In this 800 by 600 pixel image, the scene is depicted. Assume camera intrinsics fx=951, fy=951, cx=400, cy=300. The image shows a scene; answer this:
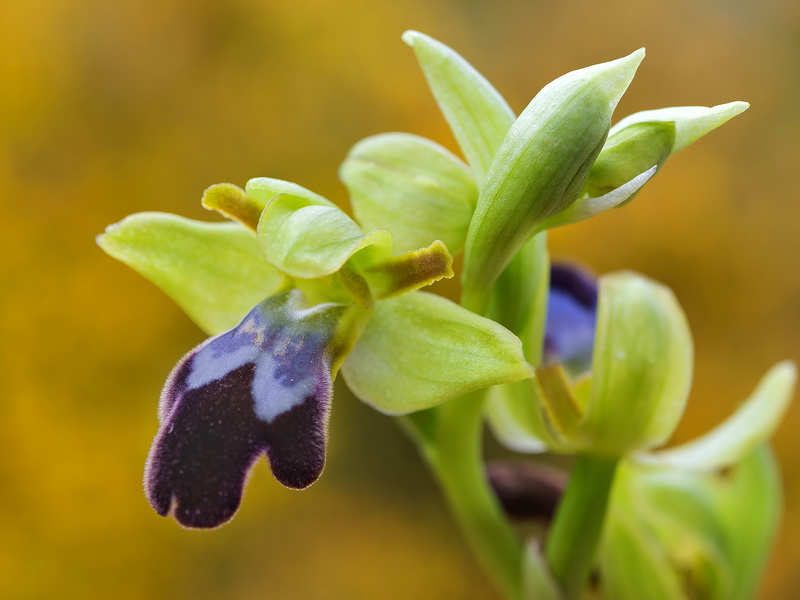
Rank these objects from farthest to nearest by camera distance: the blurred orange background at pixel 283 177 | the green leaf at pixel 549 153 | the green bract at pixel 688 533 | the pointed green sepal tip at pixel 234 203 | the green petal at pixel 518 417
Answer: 1. the blurred orange background at pixel 283 177
2. the green bract at pixel 688 533
3. the green petal at pixel 518 417
4. the pointed green sepal tip at pixel 234 203
5. the green leaf at pixel 549 153

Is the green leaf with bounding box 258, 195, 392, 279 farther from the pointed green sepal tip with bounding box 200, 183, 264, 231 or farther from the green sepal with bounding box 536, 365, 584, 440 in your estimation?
the green sepal with bounding box 536, 365, 584, 440

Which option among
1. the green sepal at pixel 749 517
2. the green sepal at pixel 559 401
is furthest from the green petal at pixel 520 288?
the green sepal at pixel 749 517

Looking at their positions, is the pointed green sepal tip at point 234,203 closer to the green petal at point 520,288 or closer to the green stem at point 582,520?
the green petal at point 520,288

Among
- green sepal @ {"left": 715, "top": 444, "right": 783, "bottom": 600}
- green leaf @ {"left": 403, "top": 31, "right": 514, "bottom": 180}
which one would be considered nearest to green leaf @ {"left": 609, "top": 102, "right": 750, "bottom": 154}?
green leaf @ {"left": 403, "top": 31, "right": 514, "bottom": 180}

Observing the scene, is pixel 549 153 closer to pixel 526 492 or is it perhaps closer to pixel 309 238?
pixel 309 238

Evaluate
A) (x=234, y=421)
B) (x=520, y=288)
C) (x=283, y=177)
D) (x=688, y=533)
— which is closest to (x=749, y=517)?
(x=688, y=533)
